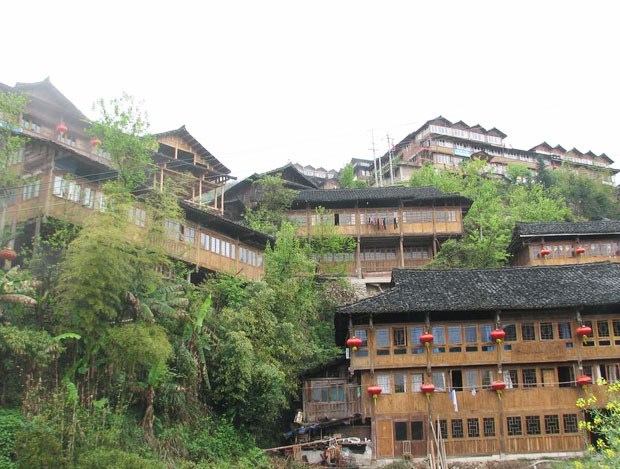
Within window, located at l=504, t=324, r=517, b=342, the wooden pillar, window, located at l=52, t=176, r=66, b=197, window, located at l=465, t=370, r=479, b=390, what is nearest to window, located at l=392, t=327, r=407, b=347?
window, located at l=465, t=370, r=479, b=390

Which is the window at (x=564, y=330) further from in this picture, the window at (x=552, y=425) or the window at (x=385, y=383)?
the window at (x=385, y=383)

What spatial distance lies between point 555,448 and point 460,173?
38.7 metres

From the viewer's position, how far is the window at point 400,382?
27781 mm

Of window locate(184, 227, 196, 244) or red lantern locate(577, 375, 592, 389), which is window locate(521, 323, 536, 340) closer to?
red lantern locate(577, 375, 592, 389)

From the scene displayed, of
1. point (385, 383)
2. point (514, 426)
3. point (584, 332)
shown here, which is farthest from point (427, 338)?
point (584, 332)

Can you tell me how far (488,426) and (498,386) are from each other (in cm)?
171

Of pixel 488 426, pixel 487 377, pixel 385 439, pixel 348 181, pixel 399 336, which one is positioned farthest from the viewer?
pixel 348 181

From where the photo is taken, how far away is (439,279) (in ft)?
98.3

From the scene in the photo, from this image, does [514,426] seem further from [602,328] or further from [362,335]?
[362,335]

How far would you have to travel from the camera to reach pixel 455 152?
7469 centimetres

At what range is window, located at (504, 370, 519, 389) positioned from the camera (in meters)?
27.8

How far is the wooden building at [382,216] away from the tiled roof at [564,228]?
198 inches

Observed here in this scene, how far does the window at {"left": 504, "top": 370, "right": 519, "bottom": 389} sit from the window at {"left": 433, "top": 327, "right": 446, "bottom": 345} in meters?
3.00

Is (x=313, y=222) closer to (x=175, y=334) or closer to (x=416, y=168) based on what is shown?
(x=175, y=334)
